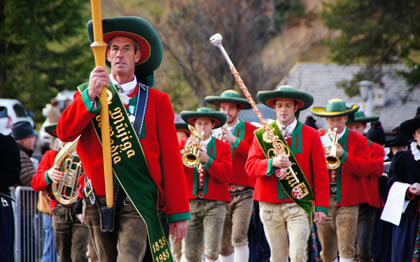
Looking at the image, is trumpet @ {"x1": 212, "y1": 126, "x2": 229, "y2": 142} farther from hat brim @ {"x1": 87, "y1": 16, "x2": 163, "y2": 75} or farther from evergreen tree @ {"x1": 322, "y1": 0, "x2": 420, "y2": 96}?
evergreen tree @ {"x1": 322, "y1": 0, "x2": 420, "y2": 96}

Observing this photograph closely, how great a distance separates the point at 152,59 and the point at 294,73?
109ft

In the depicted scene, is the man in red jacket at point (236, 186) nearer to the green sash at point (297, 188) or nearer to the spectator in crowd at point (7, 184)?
the green sash at point (297, 188)

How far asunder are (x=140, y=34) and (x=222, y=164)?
4493 millimetres

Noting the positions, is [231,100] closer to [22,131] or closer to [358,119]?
[358,119]

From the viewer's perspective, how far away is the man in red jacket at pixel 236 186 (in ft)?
33.2

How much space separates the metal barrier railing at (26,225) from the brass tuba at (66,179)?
2.09 metres

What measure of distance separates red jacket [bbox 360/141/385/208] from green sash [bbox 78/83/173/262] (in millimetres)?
5608

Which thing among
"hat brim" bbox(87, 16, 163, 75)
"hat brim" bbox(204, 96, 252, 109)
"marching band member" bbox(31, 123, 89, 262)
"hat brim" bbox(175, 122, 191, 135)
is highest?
"hat brim" bbox(204, 96, 252, 109)

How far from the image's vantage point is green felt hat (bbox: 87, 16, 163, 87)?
5219 mm

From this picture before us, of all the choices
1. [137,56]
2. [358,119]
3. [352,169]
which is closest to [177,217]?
[137,56]

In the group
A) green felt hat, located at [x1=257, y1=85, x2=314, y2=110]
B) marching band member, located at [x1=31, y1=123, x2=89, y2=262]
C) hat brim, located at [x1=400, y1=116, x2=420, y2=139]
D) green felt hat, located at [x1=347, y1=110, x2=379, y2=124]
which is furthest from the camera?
green felt hat, located at [x1=347, y1=110, x2=379, y2=124]

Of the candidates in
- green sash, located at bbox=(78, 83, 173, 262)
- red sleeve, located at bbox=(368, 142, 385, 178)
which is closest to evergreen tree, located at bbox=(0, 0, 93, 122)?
red sleeve, located at bbox=(368, 142, 385, 178)

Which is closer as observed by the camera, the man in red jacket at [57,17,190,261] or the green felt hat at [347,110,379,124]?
the man in red jacket at [57,17,190,261]

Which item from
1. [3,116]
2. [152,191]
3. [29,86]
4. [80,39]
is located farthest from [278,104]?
[80,39]
